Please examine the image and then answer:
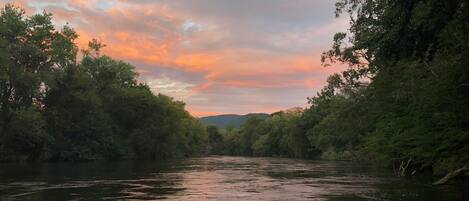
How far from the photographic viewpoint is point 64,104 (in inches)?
2916

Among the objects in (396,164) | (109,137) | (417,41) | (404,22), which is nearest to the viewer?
(404,22)

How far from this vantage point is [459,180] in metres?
28.8

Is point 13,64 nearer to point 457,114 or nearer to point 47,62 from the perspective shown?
point 47,62

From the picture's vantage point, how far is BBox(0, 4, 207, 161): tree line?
62.3 metres

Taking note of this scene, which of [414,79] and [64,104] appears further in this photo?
[64,104]

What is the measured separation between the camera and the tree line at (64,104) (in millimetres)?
62281

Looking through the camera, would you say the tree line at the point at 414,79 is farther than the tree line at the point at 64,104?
No

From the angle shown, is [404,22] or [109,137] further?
[109,137]

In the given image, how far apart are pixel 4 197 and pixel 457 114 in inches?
767

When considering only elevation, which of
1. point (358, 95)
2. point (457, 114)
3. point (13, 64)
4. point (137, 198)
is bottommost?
point (137, 198)

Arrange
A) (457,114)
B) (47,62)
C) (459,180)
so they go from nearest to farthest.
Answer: (457,114)
(459,180)
(47,62)

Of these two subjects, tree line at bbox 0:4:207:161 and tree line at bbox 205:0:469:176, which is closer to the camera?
tree line at bbox 205:0:469:176

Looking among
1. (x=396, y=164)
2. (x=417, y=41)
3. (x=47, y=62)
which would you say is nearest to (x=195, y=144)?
(x=47, y=62)

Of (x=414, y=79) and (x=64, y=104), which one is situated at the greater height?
(x=64, y=104)
